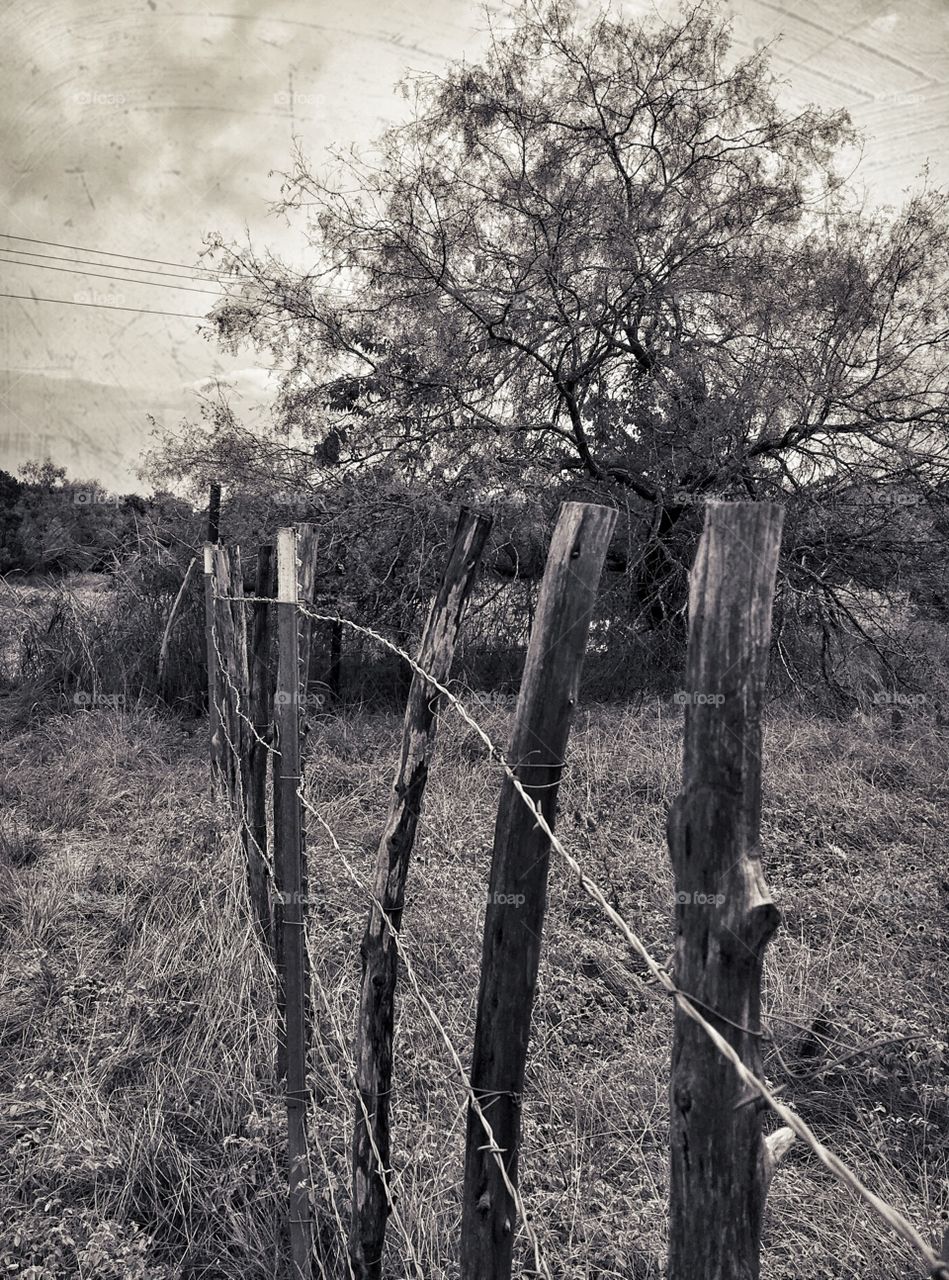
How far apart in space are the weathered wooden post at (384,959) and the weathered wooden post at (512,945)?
423mm

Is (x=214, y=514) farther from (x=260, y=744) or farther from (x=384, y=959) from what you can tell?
(x=384, y=959)

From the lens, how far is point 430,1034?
3.22m

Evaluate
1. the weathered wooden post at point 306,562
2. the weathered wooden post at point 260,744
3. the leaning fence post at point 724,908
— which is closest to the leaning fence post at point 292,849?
the weathered wooden post at point 306,562

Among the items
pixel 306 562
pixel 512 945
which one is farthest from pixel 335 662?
pixel 512 945

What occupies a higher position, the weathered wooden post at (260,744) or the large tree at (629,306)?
the large tree at (629,306)

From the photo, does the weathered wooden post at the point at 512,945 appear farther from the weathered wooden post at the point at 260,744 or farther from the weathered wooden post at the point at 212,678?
the weathered wooden post at the point at 212,678

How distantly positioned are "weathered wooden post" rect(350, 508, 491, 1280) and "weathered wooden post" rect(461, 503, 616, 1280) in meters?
0.42

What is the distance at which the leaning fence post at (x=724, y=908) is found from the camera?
3.40 feet

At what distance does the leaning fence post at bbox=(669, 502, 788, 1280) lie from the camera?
1037 millimetres

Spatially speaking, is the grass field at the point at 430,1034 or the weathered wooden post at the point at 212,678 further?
the weathered wooden post at the point at 212,678

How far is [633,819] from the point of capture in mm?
5406

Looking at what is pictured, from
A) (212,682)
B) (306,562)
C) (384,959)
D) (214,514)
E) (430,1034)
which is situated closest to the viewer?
(384,959)

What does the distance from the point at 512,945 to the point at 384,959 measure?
573 mm

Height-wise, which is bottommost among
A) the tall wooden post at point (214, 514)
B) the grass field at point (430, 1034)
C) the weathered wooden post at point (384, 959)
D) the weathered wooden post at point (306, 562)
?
the grass field at point (430, 1034)
